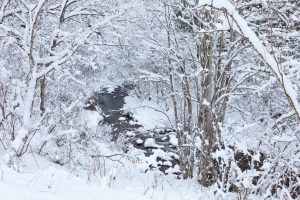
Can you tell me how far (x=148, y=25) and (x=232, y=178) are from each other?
8.82 m

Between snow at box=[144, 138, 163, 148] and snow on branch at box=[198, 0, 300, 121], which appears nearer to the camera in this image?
snow on branch at box=[198, 0, 300, 121]

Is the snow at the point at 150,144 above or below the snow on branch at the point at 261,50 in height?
below

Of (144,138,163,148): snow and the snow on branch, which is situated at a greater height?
the snow on branch

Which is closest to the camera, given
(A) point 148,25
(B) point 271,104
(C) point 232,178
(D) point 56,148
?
(C) point 232,178

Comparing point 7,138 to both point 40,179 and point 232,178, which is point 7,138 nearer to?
point 40,179

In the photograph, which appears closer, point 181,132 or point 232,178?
point 232,178

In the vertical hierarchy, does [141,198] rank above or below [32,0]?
below

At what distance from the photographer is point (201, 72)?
10.1 metres

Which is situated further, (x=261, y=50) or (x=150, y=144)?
(x=150, y=144)

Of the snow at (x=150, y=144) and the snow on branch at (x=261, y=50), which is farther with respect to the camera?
the snow at (x=150, y=144)

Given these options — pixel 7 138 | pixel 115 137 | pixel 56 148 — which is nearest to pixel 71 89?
pixel 115 137

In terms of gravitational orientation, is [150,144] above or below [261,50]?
below

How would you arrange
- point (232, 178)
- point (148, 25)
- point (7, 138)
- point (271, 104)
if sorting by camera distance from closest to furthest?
point (232, 178) < point (7, 138) < point (271, 104) < point (148, 25)

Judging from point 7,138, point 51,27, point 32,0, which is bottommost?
point 7,138
